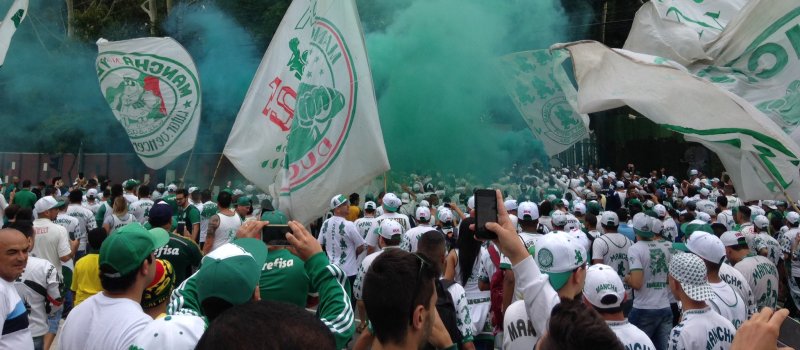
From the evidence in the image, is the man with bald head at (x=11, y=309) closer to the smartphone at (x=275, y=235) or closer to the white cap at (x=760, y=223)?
the smartphone at (x=275, y=235)

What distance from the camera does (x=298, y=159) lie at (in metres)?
5.64

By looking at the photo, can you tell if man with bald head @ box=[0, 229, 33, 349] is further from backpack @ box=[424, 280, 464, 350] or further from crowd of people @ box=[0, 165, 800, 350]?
backpack @ box=[424, 280, 464, 350]

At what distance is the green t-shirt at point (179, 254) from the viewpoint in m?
5.42

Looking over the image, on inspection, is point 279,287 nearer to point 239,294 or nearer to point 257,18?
point 239,294

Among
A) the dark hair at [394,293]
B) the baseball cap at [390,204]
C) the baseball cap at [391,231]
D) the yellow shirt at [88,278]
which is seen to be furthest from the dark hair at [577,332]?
the baseball cap at [390,204]

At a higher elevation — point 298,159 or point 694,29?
point 694,29

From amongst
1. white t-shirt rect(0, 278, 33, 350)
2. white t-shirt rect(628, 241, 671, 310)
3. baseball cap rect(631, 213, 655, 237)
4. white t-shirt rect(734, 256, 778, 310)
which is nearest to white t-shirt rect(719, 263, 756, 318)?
white t-shirt rect(734, 256, 778, 310)

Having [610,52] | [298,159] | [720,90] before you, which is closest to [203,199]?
[298,159]

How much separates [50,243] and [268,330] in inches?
→ 268

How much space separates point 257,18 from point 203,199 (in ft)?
54.1

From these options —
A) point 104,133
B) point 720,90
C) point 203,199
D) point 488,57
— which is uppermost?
point 720,90

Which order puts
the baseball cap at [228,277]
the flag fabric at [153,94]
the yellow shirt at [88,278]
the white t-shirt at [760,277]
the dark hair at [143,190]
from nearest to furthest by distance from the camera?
the baseball cap at [228,277] → the yellow shirt at [88,278] → the white t-shirt at [760,277] → the flag fabric at [153,94] → the dark hair at [143,190]

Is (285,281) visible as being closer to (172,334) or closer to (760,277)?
(172,334)

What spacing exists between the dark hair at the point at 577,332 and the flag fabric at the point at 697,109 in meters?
3.01
